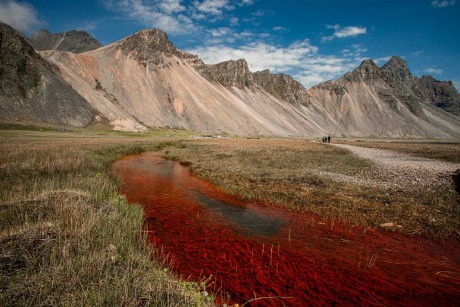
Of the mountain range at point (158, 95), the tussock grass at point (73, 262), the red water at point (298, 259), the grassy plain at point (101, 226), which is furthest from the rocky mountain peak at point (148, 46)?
the tussock grass at point (73, 262)

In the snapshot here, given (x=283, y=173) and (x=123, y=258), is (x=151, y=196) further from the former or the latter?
(x=283, y=173)

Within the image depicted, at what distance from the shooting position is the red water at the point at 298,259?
609 cm

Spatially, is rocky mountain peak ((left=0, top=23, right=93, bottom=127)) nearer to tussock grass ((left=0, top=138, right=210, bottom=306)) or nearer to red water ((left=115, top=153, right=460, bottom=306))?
tussock grass ((left=0, top=138, right=210, bottom=306))

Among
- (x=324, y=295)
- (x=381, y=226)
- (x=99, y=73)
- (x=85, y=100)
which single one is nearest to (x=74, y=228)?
(x=324, y=295)

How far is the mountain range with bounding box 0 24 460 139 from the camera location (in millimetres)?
68688

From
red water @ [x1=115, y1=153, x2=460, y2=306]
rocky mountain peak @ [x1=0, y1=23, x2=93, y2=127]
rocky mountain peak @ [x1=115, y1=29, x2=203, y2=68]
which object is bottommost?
red water @ [x1=115, y1=153, x2=460, y2=306]

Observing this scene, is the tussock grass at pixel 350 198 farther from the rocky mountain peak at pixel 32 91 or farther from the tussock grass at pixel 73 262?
the rocky mountain peak at pixel 32 91

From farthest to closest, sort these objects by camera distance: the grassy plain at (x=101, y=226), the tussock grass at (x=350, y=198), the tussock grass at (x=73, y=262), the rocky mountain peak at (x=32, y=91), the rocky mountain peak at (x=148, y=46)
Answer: the rocky mountain peak at (x=148, y=46) → the rocky mountain peak at (x=32, y=91) → the tussock grass at (x=350, y=198) → the grassy plain at (x=101, y=226) → the tussock grass at (x=73, y=262)

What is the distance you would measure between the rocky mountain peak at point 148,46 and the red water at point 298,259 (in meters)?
119

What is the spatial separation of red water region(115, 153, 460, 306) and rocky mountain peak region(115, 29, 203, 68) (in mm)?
118973

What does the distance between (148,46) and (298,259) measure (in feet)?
432

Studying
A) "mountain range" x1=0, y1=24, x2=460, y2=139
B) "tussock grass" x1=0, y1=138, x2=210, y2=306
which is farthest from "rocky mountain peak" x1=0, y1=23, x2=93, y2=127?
"tussock grass" x1=0, y1=138, x2=210, y2=306

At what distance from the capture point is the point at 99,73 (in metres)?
102

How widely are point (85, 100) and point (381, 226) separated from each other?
8905 cm
